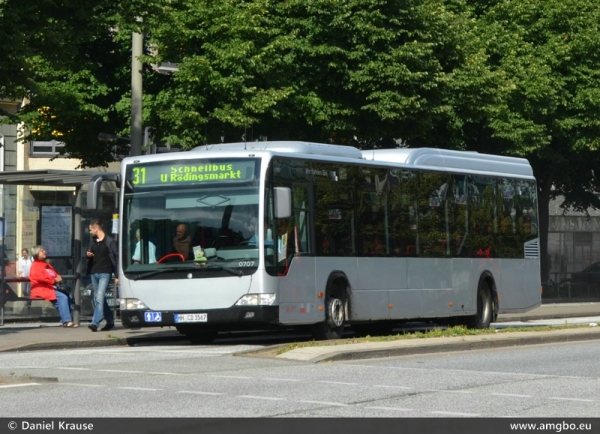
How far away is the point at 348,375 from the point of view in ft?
47.3

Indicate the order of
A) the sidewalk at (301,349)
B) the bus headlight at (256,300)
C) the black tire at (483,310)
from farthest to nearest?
the black tire at (483,310)
the bus headlight at (256,300)
the sidewalk at (301,349)

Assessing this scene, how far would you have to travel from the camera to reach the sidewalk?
1706cm

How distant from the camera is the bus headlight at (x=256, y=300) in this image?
1888 centimetres

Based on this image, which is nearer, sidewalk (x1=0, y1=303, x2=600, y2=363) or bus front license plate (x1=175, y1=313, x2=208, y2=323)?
sidewalk (x1=0, y1=303, x2=600, y2=363)

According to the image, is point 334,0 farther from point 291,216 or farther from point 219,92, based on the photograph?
point 291,216

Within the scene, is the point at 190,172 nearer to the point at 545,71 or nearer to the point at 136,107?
the point at 136,107

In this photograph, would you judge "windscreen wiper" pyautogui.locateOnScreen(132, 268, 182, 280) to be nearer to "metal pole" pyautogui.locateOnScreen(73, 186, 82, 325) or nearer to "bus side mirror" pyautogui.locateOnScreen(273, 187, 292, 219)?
"bus side mirror" pyautogui.locateOnScreen(273, 187, 292, 219)

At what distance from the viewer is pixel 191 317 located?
19.2 m

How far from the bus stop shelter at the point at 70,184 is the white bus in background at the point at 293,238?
3.37 metres

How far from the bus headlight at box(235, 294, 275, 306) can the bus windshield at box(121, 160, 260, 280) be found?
0.36m

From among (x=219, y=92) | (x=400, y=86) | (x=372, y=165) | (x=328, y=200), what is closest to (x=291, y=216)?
(x=328, y=200)

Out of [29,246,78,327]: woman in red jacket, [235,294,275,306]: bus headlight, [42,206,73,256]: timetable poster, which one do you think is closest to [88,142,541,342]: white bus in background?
[235,294,275,306]: bus headlight
